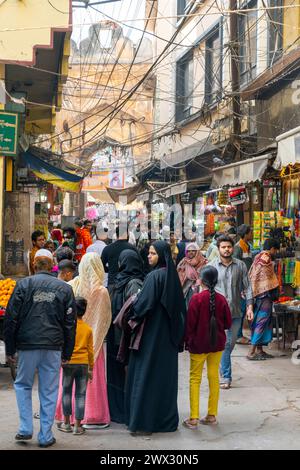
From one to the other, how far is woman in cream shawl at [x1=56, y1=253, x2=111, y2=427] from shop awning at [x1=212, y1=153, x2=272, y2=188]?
19.7 feet

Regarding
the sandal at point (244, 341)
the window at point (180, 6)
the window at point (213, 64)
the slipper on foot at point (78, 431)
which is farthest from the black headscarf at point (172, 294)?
the window at point (180, 6)

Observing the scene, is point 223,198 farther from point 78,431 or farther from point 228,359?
point 78,431

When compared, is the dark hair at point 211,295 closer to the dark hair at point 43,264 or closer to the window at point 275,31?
the dark hair at point 43,264

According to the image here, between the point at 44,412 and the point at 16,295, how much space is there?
38.9 inches

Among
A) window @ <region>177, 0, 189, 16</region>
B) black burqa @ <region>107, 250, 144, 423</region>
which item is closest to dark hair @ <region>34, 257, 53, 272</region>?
black burqa @ <region>107, 250, 144, 423</region>

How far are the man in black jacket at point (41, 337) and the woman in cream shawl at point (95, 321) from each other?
682 millimetres

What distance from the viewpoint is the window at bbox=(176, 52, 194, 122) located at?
23.8 m

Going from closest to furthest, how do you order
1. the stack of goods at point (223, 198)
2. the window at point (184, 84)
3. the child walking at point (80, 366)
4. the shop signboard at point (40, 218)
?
the child walking at point (80, 366) < the stack of goods at point (223, 198) < the shop signboard at point (40, 218) < the window at point (184, 84)

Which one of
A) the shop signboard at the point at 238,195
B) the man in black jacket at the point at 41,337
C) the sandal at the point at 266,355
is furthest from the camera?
the shop signboard at the point at 238,195

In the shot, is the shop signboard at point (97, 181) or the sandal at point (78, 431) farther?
the shop signboard at point (97, 181)

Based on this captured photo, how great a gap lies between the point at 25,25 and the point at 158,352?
8747 millimetres

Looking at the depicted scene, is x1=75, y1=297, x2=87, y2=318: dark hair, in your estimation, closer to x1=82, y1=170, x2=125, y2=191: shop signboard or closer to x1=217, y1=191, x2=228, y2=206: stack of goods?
x1=217, y1=191, x2=228, y2=206: stack of goods

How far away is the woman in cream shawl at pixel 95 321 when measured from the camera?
21.4 ft
